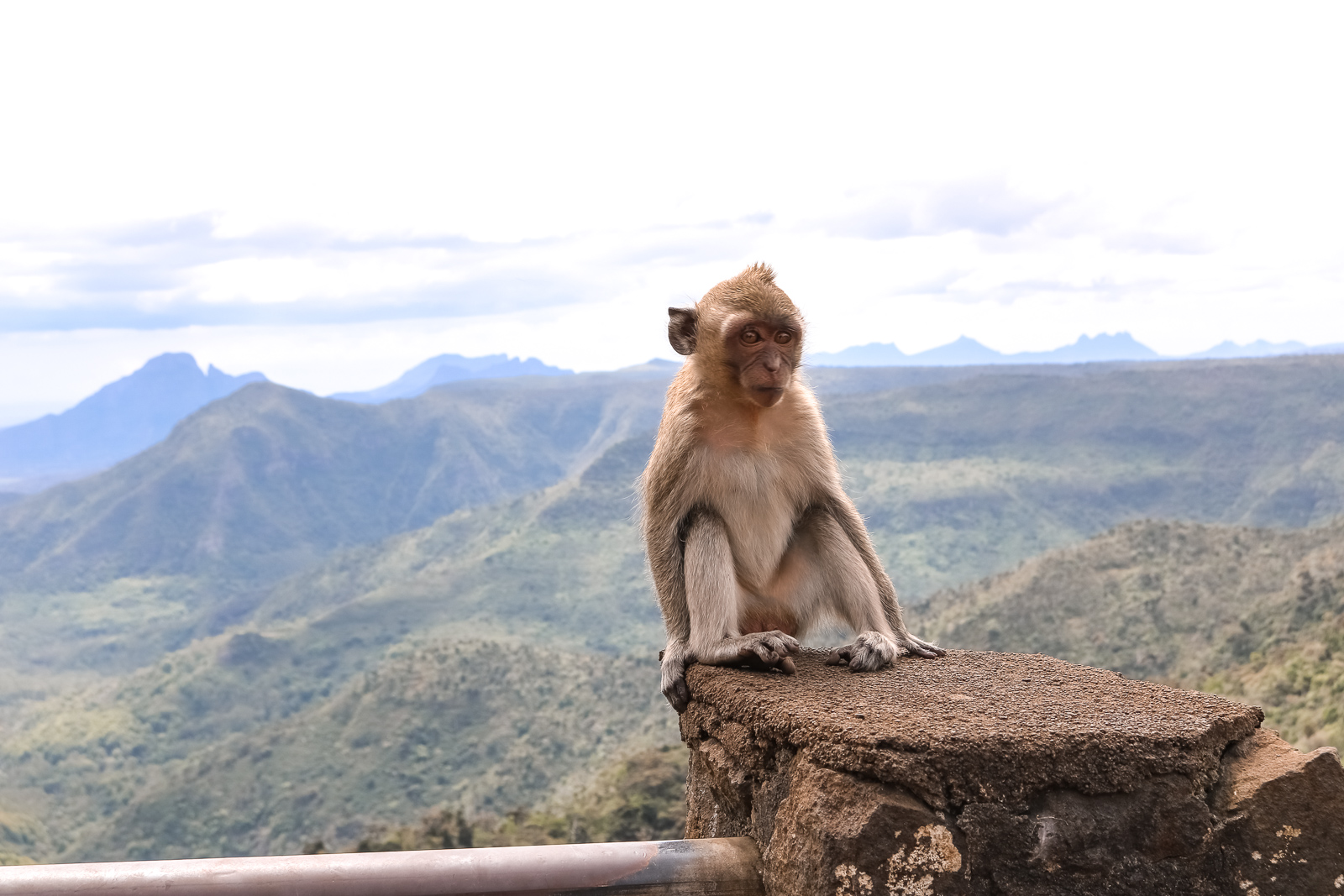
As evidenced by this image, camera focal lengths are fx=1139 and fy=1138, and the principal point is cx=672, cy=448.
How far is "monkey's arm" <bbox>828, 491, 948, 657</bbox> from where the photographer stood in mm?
6004

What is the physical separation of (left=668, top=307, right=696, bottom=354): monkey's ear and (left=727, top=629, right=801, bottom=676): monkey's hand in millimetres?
1726

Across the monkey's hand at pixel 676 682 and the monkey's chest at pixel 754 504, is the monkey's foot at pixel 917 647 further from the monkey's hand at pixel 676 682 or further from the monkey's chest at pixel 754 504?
the monkey's hand at pixel 676 682

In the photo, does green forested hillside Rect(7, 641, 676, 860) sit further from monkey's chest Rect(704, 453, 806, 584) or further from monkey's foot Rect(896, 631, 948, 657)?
monkey's foot Rect(896, 631, 948, 657)

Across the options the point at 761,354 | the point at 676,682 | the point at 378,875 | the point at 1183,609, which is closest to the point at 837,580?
the point at 676,682

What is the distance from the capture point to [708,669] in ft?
17.6

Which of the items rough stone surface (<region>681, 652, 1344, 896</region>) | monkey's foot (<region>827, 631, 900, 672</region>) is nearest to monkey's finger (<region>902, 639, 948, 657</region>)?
monkey's foot (<region>827, 631, 900, 672</region>)

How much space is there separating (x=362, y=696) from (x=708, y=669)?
256 ft

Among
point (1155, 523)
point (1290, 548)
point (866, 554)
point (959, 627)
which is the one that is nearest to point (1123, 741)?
point (866, 554)

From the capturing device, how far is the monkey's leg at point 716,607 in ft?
17.5

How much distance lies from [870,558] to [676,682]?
1.40 m

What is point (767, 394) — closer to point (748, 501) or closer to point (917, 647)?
point (748, 501)

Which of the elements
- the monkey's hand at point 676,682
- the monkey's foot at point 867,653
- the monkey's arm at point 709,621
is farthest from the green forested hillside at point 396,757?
the monkey's foot at point 867,653

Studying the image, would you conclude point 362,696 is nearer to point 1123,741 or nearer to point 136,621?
point 1123,741

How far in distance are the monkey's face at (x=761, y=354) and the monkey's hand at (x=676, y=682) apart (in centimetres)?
139
